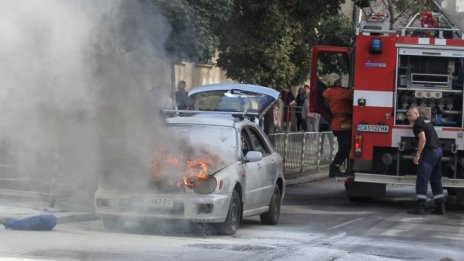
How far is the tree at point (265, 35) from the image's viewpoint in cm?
1868

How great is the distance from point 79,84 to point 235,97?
27.8ft

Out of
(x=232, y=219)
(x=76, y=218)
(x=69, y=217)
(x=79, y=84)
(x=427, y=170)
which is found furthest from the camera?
(x=427, y=170)

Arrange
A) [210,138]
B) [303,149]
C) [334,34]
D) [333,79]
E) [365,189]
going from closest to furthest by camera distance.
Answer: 1. [210,138]
2. [365,189]
3. [333,79]
4. [303,149]
5. [334,34]

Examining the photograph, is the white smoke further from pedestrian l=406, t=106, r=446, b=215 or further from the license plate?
pedestrian l=406, t=106, r=446, b=215

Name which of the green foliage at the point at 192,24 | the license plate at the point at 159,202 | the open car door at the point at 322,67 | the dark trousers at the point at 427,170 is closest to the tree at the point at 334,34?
the open car door at the point at 322,67

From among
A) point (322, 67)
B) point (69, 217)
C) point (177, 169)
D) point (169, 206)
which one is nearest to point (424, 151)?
point (322, 67)

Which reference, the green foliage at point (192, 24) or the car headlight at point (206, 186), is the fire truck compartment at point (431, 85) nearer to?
the green foliage at point (192, 24)

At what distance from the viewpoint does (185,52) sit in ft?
37.0

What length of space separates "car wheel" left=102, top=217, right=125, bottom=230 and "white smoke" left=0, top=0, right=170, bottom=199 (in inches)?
26.8

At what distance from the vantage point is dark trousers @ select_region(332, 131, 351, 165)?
626 inches

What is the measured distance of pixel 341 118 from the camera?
16.0m

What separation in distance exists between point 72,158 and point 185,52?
266cm

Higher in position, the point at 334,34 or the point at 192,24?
the point at 334,34

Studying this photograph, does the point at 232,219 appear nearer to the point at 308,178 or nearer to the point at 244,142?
the point at 244,142
